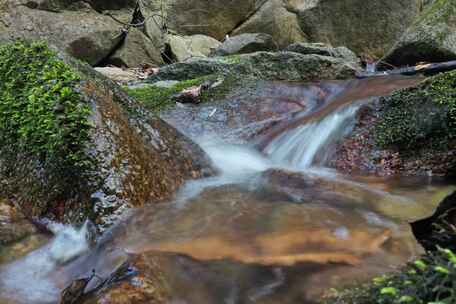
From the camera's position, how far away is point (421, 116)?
4.61 m

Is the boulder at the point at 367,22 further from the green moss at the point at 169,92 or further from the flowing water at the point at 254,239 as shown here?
the flowing water at the point at 254,239

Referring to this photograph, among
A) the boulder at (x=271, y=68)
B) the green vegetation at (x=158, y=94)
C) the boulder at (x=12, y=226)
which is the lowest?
the boulder at (x=12, y=226)

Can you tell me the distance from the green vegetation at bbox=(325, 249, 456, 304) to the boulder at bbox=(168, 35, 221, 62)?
11.2 meters

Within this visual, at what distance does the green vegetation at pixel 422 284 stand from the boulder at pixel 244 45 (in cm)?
985

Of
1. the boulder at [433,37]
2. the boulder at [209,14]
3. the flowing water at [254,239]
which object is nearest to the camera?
the flowing water at [254,239]

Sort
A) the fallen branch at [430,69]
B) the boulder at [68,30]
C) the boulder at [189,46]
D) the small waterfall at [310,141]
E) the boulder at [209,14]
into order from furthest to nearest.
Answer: the boulder at [209,14]
the boulder at [189,46]
the boulder at [68,30]
the fallen branch at [430,69]
the small waterfall at [310,141]

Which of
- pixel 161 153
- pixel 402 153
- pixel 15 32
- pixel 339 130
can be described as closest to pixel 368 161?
pixel 402 153

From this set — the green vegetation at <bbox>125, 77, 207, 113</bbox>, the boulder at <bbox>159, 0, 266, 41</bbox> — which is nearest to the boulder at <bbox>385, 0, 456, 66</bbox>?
the green vegetation at <bbox>125, 77, 207, 113</bbox>

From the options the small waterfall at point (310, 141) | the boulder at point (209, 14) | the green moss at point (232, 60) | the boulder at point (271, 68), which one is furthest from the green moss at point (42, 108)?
the boulder at point (209, 14)

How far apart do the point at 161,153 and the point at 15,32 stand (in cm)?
890

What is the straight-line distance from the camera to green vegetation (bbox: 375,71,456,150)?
4.37 metres

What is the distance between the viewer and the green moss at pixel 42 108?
3.40 metres

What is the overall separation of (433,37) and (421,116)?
4.24 metres

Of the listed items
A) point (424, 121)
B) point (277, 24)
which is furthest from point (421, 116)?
point (277, 24)
